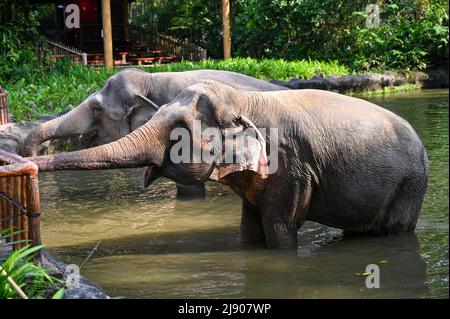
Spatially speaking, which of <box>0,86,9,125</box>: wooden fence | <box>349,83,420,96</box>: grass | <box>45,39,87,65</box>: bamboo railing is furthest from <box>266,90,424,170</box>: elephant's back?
<box>45,39,87,65</box>: bamboo railing

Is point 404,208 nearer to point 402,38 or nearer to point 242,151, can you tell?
point 242,151

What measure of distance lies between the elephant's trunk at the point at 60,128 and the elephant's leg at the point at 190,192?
1.51 meters

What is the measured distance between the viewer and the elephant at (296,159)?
6.88 metres

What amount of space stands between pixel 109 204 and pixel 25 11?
16906 mm

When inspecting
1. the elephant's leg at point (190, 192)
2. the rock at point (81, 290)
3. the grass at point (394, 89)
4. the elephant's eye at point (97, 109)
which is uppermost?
the elephant's eye at point (97, 109)

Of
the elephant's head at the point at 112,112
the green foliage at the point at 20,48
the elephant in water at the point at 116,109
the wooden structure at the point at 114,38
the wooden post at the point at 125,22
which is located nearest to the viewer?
the elephant in water at the point at 116,109

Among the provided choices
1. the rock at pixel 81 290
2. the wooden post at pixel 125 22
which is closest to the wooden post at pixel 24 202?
the rock at pixel 81 290

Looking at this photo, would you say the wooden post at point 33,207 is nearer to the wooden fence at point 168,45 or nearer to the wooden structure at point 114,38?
the wooden structure at point 114,38

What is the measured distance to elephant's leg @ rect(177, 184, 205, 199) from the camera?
34.2 ft

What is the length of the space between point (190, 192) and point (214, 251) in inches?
107

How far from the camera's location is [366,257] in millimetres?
7238

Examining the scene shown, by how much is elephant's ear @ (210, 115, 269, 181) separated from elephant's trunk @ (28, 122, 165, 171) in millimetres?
524

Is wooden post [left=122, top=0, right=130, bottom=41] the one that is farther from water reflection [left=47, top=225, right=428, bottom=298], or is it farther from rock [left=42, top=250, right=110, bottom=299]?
rock [left=42, top=250, right=110, bottom=299]

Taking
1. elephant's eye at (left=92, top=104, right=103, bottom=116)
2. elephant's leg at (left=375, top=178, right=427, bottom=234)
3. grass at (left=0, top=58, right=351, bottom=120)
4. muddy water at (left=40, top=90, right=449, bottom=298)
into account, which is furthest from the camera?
grass at (left=0, top=58, right=351, bottom=120)
